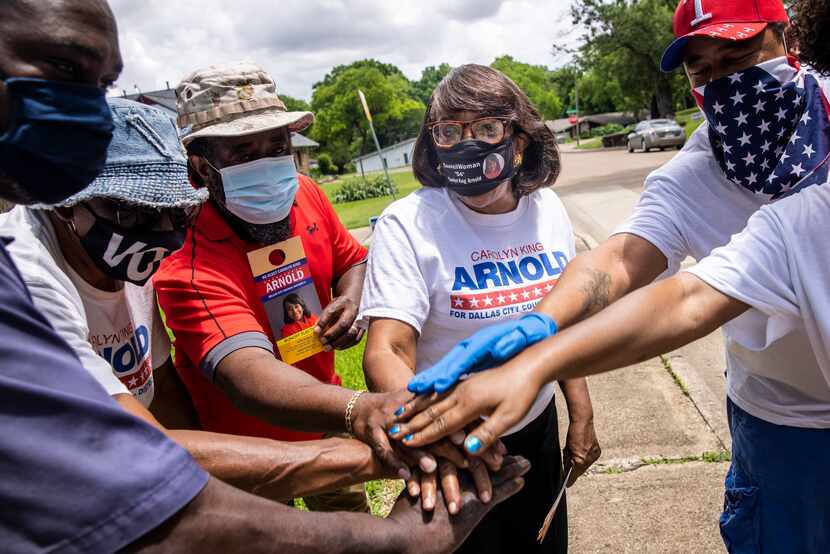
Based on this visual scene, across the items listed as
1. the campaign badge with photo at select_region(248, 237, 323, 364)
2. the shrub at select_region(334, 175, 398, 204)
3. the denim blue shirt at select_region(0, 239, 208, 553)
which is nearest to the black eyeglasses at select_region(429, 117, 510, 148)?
the campaign badge with photo at select_region(248, 237, 323, 364)

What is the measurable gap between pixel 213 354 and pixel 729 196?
5.75 feet

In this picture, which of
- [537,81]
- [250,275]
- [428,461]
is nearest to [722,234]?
[428,461]

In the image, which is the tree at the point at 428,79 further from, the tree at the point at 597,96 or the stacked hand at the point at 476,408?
the stacked hand at the point at 476,408

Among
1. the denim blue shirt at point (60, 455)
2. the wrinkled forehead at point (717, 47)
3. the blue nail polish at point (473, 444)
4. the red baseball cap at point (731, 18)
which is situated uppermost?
the red baseball cap at point (731, 18)

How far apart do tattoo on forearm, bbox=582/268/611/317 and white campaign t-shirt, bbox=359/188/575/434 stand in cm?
26

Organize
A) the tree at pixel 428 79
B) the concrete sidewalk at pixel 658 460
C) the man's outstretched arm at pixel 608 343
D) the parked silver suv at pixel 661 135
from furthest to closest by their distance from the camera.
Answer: the tree at pixel 428 79 → the parked silver suv at pixel 661 135 → the concrete sidewalk at pixel 658 460 → the man's outstretched arm at pixel 608 343

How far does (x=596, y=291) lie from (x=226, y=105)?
5.01ft

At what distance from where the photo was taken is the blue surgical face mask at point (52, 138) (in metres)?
1.08

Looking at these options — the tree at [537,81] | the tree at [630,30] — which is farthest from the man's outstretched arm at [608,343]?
the tree at [537,81]

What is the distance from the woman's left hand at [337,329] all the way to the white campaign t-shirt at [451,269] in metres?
0.25

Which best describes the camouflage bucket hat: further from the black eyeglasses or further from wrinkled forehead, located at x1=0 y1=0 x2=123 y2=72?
wrinkled forehead, located at x1=0 y1=0 x2=123 y2=72

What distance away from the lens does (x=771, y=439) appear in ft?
6.13

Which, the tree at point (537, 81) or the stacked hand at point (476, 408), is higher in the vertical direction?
the tree at point (537, 81)

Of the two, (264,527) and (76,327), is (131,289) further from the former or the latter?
(264,527)
